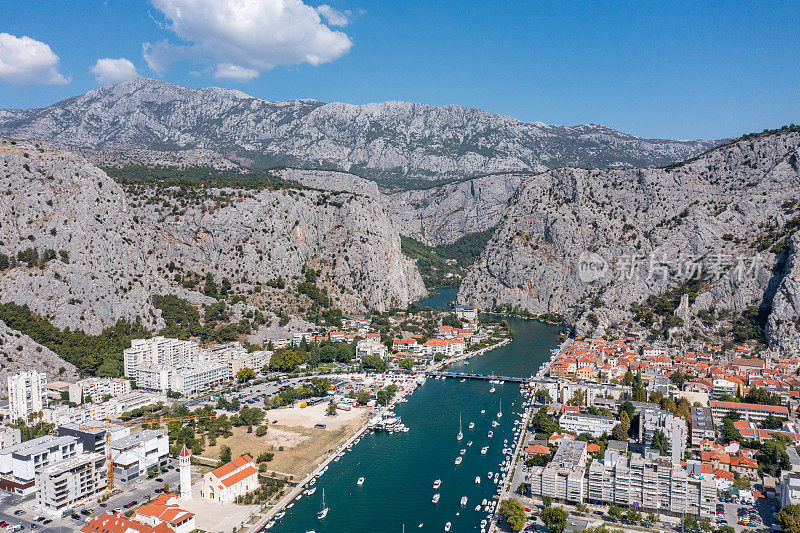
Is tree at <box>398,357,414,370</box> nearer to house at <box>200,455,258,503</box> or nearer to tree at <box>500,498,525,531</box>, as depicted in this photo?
house at <box>200,455,258,503</box>

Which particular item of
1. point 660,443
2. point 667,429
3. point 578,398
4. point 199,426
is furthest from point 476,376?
point 199,426

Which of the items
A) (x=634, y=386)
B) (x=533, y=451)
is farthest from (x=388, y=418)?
(x=634, y=386)

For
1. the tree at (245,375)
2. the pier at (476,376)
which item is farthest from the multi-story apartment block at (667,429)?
the tree at (245,375)

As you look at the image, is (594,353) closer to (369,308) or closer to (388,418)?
(388,418)

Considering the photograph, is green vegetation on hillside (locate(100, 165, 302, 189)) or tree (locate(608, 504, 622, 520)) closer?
tree (locate(608, 504, 622, 520))

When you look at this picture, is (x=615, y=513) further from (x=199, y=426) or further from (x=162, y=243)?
(x=162, y=243)

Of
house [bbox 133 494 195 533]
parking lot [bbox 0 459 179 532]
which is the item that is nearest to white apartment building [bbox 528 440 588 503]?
house [bbox 133 494 195 533]
